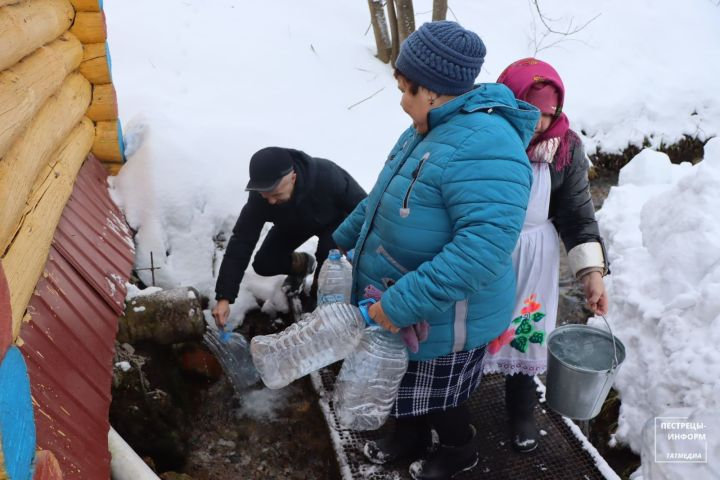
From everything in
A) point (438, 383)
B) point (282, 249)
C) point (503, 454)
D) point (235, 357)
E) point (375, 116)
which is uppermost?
point (438, 383)

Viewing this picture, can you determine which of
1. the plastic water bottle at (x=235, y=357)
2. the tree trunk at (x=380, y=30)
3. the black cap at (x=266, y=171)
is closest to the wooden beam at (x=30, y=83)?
the black cap at (x=266, y=171)

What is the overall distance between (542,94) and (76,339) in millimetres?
2136

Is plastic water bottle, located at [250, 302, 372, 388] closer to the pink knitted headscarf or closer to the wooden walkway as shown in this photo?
the wooden walkway

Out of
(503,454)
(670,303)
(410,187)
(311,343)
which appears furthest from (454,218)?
(670,303)

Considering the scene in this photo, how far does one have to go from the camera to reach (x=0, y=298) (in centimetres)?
126

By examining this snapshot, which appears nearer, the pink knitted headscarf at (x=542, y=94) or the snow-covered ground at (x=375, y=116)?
the pink knitted headscarf at (x=542, y=94)

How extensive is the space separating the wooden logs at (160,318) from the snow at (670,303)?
293 cm

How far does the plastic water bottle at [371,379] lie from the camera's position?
8.12 ft

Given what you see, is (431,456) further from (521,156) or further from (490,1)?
(490,1)

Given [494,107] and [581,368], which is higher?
[494,107]

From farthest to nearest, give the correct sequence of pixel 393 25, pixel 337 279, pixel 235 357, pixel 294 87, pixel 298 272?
pixel 393 25 → pixel 294 87 → pixel 298 272 → pixel 235 357 → pixel 337 279

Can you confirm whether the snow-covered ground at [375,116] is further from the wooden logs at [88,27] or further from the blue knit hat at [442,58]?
the blue knit hat at [442,58]

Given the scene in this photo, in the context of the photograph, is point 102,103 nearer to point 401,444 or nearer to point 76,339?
point 76,339

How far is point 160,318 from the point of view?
371 cm
